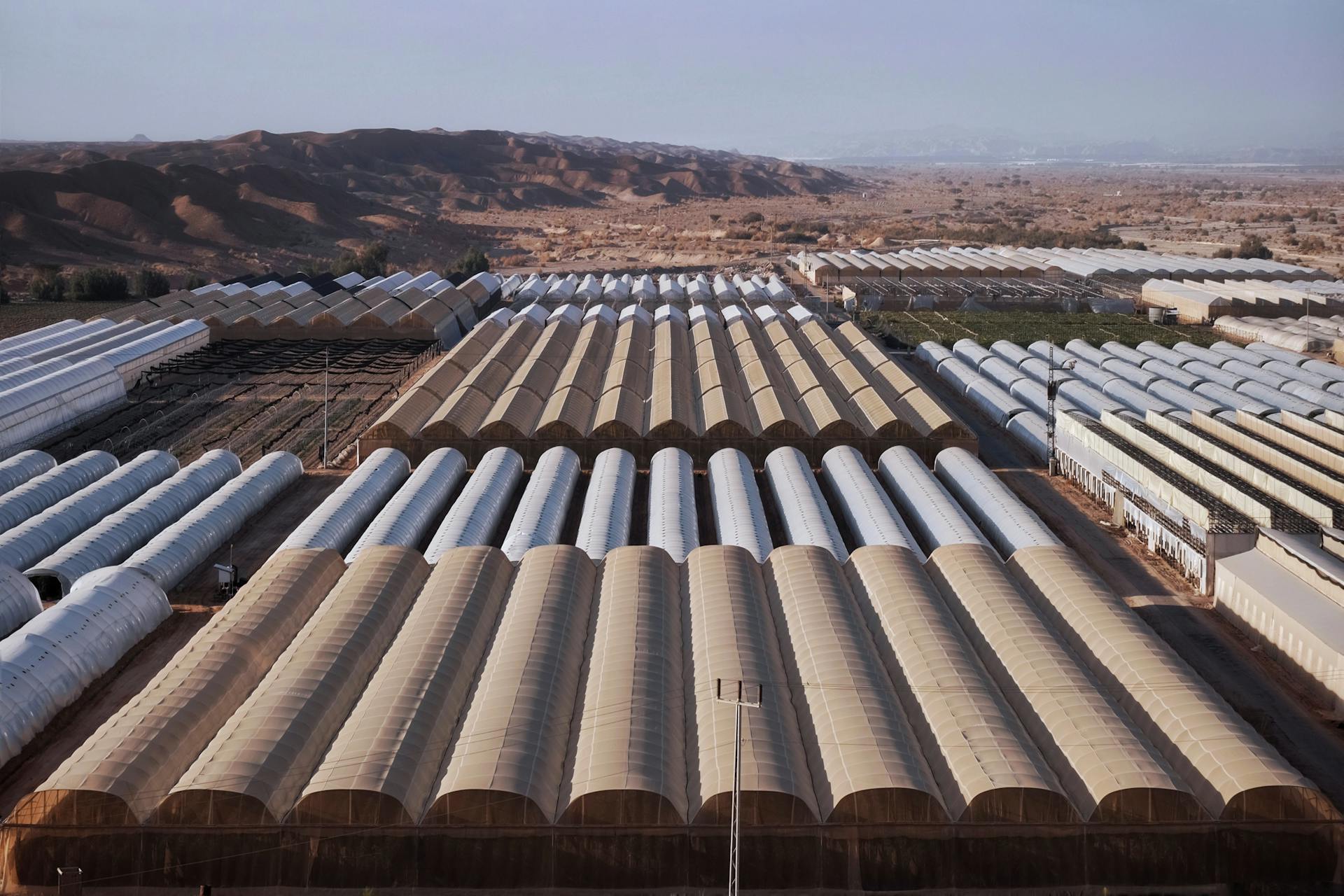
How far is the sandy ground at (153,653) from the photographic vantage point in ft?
65.3

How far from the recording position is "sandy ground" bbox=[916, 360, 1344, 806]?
2136 cm

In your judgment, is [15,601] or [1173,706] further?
[15,601]

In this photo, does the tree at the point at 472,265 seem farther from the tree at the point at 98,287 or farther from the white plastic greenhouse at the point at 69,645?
the white plastic greenhouse at the point at 69,645

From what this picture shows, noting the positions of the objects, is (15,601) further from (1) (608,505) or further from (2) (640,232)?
(2) (640,232)

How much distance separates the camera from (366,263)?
3814 inches

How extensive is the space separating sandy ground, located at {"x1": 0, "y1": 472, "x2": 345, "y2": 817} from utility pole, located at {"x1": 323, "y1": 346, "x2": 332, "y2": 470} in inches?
112

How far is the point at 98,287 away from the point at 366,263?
2297cm

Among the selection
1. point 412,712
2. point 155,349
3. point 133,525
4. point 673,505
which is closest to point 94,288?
point 155,349

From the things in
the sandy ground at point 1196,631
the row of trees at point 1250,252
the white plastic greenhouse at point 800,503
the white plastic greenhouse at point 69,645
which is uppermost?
the row of trees at point 1250,252

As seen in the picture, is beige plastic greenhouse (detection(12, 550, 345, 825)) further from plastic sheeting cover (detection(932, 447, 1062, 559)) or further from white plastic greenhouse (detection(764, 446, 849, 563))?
plastic sheeting cover (detection(932, 447, 1062, 559))

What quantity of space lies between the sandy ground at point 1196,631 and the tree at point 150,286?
205 feet

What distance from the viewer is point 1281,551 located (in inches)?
1080

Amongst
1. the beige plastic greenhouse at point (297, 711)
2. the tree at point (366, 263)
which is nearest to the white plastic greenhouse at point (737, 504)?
the beige plastic greenhouse at point (297, 711)

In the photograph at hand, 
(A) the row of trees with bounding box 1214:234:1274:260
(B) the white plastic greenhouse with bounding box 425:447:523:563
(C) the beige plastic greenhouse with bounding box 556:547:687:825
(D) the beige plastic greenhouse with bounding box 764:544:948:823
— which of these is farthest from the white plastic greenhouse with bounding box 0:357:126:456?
(A) the row of trees with bounding box 1214:234:1274:260
